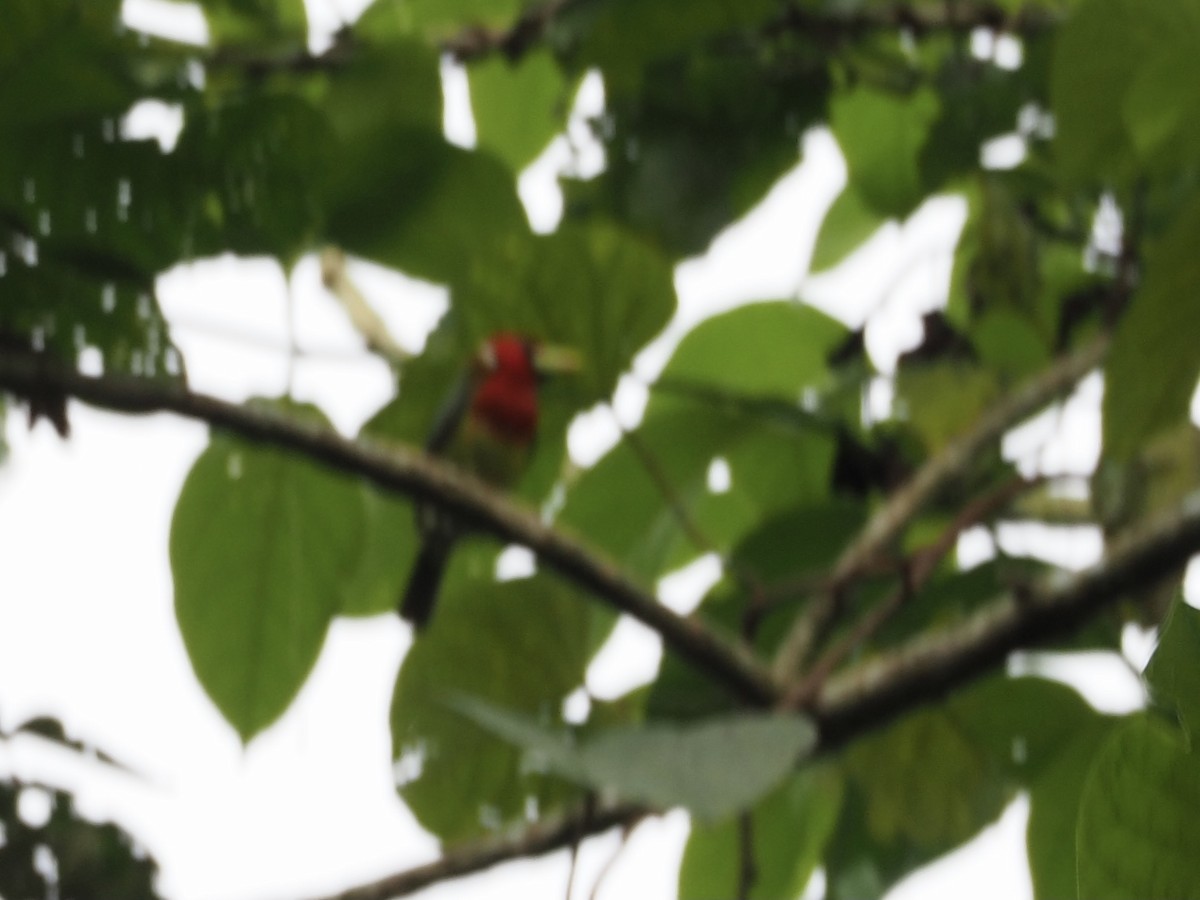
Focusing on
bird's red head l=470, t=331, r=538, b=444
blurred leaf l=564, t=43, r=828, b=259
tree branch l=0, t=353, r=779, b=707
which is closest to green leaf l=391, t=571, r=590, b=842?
tree branch l=0, t=353, r=779, b=707

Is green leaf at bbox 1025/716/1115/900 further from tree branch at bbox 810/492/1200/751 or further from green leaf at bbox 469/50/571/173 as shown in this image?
green leaf at bbox 469/50/571/173

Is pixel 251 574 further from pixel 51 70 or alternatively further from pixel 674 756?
pixel 674 756

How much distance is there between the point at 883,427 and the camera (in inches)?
50.3

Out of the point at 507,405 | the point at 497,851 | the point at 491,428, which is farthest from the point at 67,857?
the point at 491,428

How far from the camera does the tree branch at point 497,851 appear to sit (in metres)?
0.66

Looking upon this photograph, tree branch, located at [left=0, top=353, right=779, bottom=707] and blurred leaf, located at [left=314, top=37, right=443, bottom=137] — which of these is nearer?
tree branch, located at [left=0, top=353, right=779, bottom=707]

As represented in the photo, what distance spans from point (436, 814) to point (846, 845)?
0.39 metres

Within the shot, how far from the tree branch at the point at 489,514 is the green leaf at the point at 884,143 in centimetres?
74

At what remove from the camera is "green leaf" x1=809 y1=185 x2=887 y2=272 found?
4.87 feet

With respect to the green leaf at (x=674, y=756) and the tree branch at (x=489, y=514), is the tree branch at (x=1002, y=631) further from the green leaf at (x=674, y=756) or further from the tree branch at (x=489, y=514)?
the green leaf at (x=674, y=756)

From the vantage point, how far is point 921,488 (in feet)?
3.50

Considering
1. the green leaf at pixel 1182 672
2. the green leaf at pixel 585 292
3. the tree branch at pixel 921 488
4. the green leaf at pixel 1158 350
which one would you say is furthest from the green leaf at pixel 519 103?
the green leaf at pixel 1182 672

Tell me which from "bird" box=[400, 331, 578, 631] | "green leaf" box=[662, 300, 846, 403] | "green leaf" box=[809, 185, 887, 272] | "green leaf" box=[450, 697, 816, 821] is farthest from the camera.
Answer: "bird" box=[400, 331, 578, 631]

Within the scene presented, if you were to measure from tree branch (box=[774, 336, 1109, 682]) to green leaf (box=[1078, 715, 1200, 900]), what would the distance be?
503mm
